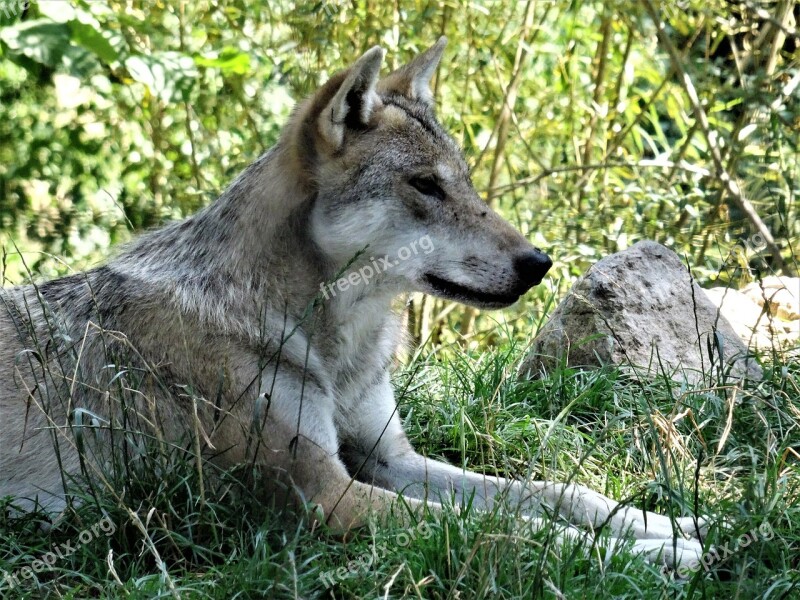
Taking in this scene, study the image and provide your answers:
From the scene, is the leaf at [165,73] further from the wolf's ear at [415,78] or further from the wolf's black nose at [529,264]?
the wolf's black nose at [529,264]

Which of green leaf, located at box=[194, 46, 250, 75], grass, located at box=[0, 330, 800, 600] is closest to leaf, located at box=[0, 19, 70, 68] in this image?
green leaf, located at box=[194, 46, 250, 75]

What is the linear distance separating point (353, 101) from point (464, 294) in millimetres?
878

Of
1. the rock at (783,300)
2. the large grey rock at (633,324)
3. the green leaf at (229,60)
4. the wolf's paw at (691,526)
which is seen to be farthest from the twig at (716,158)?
the wolf's paw at (691,526)

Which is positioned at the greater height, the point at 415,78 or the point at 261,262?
the point at 415,78

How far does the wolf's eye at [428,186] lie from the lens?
4.05 m

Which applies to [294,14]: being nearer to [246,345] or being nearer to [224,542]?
[246,345]

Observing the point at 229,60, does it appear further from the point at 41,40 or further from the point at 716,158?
the point at 716,158

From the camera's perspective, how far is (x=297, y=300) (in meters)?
3.98

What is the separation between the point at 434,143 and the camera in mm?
4184

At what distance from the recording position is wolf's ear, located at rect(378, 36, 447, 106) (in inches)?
175

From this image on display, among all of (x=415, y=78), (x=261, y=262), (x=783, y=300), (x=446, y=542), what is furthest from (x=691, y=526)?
(x=783, y=300)

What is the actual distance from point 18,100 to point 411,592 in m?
7.45

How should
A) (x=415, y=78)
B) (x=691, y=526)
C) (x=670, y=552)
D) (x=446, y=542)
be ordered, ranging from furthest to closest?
1. (x=415, y=78)
2. (x=691, y=526)
3. (x=670, y=552)
4. (x=446, y=542)

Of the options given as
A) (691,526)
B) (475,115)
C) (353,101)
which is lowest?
(691,526)
